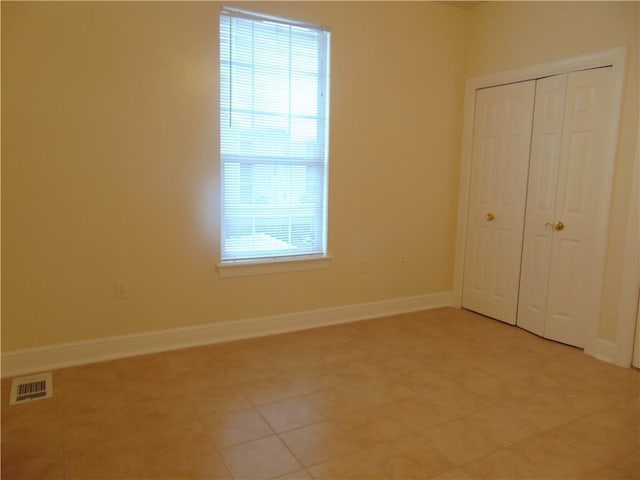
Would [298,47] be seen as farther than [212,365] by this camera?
Yes

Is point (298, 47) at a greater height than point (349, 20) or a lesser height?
Result: lesser

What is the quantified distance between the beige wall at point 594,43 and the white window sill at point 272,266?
210 cm

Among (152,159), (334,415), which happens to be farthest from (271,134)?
(334,415)

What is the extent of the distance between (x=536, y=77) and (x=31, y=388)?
163 inches

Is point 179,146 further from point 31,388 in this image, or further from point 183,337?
point 31,388

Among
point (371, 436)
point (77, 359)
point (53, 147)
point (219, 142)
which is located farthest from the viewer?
point (219, 142)

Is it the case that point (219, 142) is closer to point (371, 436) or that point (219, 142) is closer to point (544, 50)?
point (371, 436)

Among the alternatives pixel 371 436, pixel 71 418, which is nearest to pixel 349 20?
pixel 371 436

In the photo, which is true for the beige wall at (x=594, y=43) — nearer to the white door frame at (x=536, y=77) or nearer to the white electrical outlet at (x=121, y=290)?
the white door frame at (x=536, y=77)

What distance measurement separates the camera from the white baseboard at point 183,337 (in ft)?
9.45

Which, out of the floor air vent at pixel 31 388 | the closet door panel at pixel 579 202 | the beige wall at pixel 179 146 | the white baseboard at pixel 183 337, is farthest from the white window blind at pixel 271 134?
the closet door panel at pixel 579 202

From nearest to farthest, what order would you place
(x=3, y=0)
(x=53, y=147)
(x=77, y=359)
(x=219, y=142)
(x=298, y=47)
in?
1. (x=3, y=0)
2. (x=53, y=147)
3. (x=77, y=359)
4. (x=219, y=142)
5. (x=298, y=47)

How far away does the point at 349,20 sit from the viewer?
144 inches

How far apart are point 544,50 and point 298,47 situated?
1.93 metres
